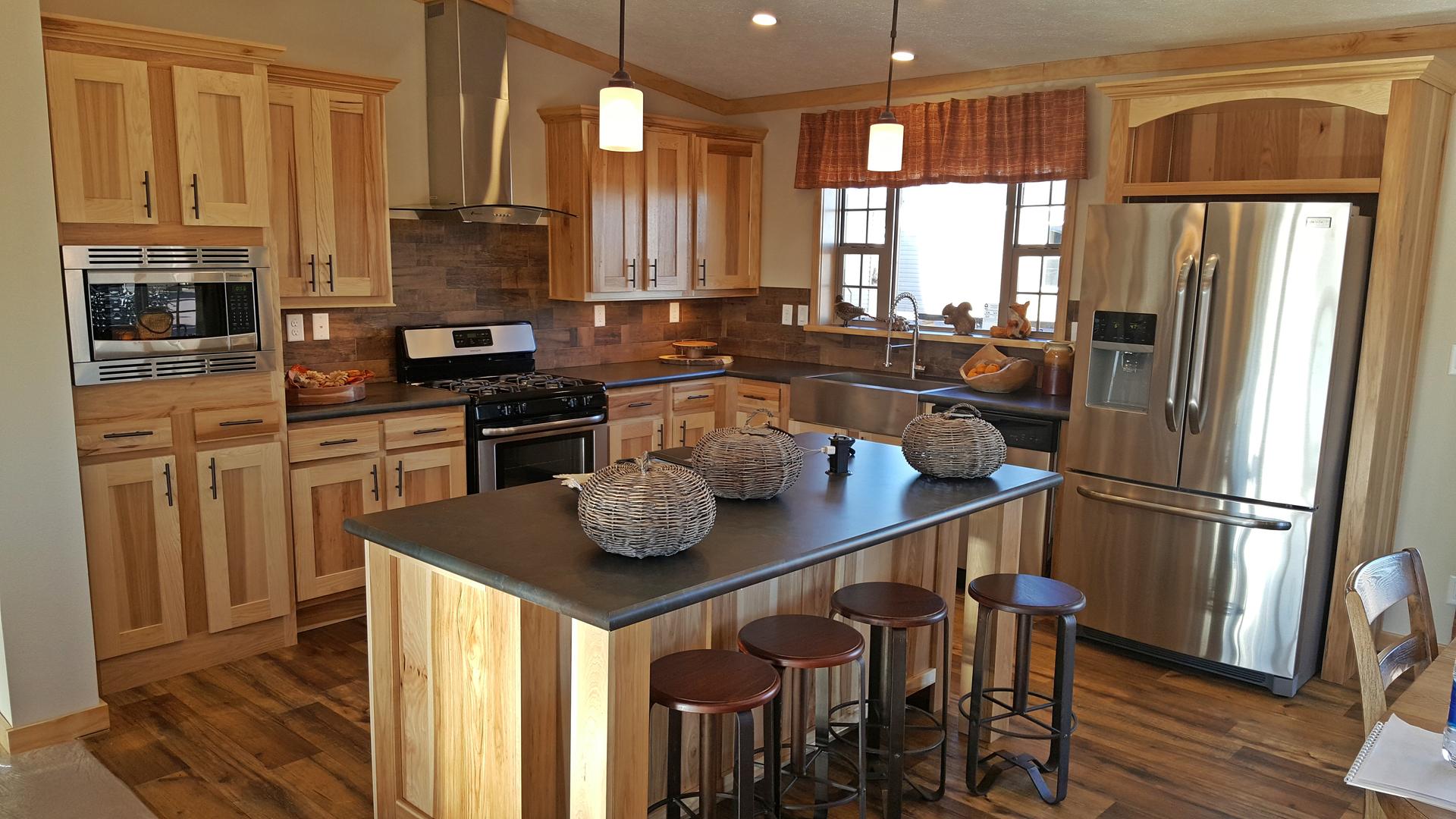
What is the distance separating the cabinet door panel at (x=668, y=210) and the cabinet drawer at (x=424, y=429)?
156 cm

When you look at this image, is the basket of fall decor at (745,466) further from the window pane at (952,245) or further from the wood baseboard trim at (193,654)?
the window pane at (952,245)

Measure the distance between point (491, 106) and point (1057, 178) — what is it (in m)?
2.76

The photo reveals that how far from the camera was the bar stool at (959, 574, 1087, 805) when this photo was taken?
2.82 meters

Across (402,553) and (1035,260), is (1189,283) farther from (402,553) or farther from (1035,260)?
(402,553)

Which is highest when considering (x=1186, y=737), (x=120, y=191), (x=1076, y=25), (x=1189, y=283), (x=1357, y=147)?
(x=1076, y=25)

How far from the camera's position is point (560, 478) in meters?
2.67

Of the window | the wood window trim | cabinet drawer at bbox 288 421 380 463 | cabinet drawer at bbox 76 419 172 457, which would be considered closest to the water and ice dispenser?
the wood window trim

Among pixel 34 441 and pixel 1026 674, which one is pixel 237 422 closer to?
pixel 34 441

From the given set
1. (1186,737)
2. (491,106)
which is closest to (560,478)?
(1186,737)

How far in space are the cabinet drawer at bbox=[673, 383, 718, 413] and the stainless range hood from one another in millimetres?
1204

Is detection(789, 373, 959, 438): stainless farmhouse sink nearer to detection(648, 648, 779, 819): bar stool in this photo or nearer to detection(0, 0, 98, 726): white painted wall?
detection(648, 648, 779, 819): bar stool

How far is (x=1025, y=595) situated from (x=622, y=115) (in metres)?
1.75

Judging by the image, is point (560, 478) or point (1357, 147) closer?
point (560, 478)

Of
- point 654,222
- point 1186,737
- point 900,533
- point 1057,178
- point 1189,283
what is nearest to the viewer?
point 900,533
